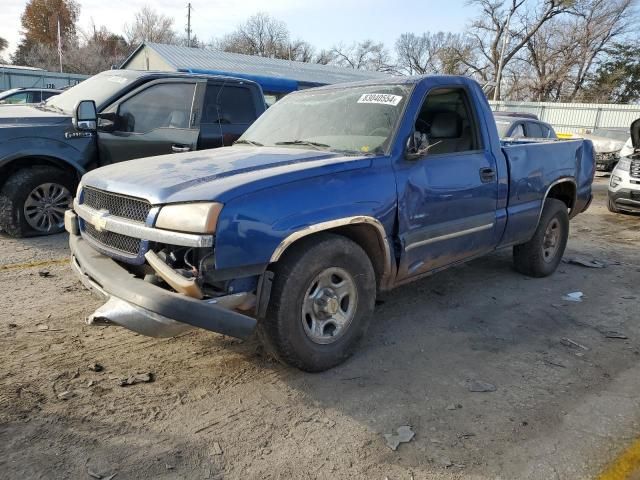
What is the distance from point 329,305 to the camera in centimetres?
327

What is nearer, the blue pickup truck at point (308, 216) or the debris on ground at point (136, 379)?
the blue pickup truck at point (308, 216)

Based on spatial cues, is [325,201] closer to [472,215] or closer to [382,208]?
[382,208]

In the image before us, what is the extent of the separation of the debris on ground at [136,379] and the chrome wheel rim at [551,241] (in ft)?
13.7

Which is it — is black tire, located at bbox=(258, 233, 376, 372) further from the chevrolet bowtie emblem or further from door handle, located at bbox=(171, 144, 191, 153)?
door handle, located at bbox=(171, 144, 191, 153)

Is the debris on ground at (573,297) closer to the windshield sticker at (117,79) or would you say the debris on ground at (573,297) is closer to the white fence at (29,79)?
the windshield sticker at (117,79)

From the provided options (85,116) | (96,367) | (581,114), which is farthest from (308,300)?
(581,114)

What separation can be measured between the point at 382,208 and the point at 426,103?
3.82 ft

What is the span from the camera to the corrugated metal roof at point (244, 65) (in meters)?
25.9

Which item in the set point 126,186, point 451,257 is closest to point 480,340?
point 451,257

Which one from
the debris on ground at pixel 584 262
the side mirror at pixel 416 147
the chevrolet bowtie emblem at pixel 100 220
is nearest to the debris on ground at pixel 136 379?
the chevrolet bowtie emblem at pixel 100 220

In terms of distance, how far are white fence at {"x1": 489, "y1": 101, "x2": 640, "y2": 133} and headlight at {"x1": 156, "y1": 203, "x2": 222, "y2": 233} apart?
26712mm

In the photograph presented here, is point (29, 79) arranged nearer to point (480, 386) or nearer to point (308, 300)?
point (308, 300)

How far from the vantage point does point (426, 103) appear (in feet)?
13.4

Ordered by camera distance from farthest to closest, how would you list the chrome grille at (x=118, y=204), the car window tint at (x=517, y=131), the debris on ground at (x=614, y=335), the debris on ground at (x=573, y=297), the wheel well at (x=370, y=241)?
the car window tint at (x=517, y=131) → the debris on ground at (x=573, y=297) → the debris on ground at (x=614, y=335) → the wheel well at (x=370, y=241) → the chrome grille at (x=118, y=204)
